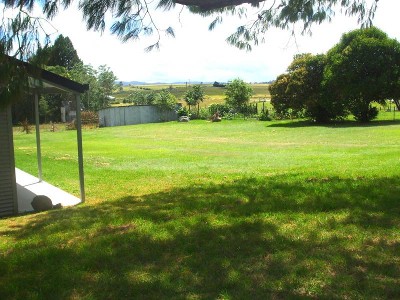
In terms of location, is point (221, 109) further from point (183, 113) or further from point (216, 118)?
point (216, 118)

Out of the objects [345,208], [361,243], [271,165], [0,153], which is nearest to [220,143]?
[271,165]

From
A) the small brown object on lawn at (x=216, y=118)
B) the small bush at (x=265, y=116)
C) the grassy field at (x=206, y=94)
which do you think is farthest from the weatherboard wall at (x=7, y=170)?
the grassy field at (x=206, y=94)

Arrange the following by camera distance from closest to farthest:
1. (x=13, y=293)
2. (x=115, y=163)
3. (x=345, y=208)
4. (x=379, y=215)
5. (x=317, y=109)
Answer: (x=13, y=293)
(x=379, y=215)
(x=345, y=208)
(x=115, y=163)
(x=317, y=109)

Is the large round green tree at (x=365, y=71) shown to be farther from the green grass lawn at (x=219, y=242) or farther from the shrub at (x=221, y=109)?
the green grass lawn at (x=219, y=242)

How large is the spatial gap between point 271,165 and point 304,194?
5.97m

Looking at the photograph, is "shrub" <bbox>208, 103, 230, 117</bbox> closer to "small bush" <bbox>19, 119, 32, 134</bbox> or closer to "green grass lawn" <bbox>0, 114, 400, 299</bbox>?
"small bush" <bbox>19, 119, 32, 134</bbox>

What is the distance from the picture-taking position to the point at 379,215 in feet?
18.8

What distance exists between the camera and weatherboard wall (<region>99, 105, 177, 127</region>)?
136 feet

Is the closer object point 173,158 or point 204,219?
point 204,219

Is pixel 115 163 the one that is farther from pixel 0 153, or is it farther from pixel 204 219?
pixel 204 219

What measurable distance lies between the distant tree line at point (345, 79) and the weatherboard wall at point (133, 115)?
14312 mm

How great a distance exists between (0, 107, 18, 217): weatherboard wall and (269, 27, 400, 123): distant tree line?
23740 mm

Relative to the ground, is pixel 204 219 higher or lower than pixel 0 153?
lower

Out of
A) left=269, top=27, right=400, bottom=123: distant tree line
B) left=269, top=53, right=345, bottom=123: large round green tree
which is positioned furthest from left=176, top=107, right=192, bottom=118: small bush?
left=269, top=53, right=345, bottom=123: large round green tree
